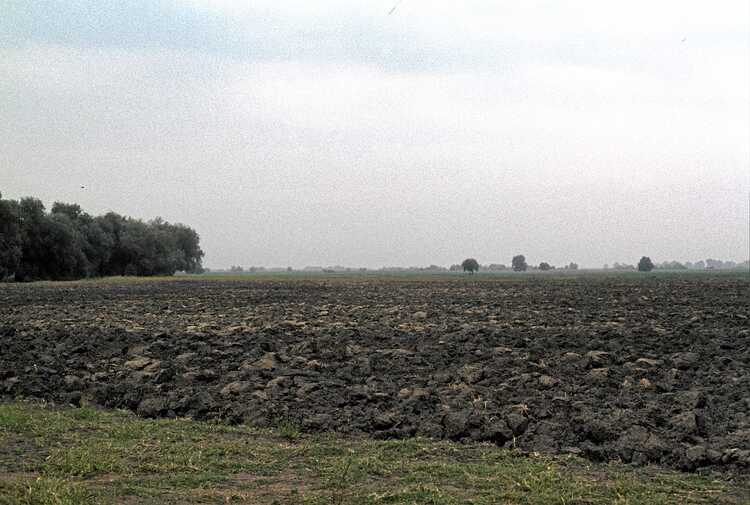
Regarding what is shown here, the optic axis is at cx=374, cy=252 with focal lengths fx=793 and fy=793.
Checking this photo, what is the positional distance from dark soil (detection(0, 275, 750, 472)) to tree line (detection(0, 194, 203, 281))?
5821 centimetres

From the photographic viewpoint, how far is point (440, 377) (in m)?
12.6

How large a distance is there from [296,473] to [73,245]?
271ft

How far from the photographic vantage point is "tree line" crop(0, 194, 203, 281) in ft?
247

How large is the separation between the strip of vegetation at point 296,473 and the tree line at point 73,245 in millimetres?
71150

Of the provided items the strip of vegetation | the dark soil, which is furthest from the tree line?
the strip of vegetation

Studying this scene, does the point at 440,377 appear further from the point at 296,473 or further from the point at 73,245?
the point at 73,245

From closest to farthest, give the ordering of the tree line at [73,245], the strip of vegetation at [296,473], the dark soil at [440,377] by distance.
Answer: the strip of vegetation at [296,473] < the dark soil at [440,377] < the tree line at [73,245]

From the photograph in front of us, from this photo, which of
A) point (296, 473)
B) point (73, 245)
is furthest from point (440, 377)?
point (73, 245)

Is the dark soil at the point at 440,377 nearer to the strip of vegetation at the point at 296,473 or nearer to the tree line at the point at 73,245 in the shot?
the strip of vegetation at the point at 296,473

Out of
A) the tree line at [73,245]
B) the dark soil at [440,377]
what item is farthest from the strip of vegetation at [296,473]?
the tree line at [73,245]

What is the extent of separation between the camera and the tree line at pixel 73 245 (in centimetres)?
7531

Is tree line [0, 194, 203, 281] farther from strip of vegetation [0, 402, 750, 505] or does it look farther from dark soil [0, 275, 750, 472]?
strip of vegetation [0, 402, 750, 505]

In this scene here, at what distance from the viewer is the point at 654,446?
8531 mm

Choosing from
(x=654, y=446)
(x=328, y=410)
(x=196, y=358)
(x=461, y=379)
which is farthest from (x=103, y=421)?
(x=654, y=446)
